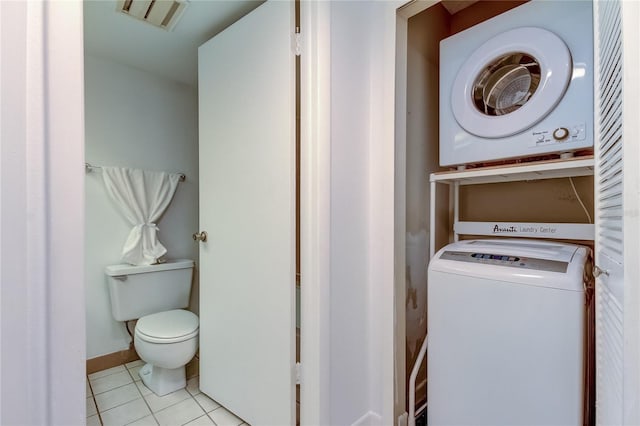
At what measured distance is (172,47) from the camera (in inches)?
74.5

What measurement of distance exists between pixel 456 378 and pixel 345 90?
4.10ft

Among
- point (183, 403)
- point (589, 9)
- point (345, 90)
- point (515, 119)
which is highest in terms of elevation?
point (589, 9)

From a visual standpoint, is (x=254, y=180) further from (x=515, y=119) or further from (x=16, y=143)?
(x=515, y=119)

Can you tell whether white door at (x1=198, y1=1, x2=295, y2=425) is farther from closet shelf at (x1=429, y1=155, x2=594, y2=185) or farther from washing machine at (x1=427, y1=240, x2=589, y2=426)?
closet shelf at (x1=429, y1=155, x2=594, y2=185)

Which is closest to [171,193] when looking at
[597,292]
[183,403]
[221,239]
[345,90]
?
[221,239]

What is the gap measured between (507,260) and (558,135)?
19.8 inches

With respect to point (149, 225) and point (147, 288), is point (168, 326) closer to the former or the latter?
point (147, 288)

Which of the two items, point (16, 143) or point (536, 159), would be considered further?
point (536, 159)

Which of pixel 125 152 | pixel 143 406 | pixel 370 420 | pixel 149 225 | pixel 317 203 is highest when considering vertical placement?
pixel 125 152

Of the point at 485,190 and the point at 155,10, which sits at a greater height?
the point at 155,10

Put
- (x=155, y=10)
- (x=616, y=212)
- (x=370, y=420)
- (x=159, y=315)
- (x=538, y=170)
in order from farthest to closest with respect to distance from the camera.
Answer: (x=159, y=315), (x=155, y=10), (x=370, y=420), (x=538, y=170), (x=616, y=212)

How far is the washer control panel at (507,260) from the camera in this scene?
3.32 feet

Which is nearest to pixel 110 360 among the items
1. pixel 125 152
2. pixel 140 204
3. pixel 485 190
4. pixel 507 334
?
pixel 140 204

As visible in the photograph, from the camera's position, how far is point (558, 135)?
1112 millimetres
